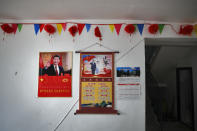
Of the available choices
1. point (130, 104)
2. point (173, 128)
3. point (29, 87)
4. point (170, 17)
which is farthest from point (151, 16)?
point (173, 128)

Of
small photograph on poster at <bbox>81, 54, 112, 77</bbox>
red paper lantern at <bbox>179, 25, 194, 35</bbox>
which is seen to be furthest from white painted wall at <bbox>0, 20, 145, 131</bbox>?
red paper lantern at <bbox>179, 25, 194, 35</bbox>

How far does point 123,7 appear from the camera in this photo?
1.46 m

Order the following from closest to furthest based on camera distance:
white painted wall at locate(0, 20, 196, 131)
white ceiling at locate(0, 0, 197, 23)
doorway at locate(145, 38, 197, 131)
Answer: white ceiling at locate(0, 0, 197, 23) < white painted wall at locate(0, 20, 196, 131) < doorway at locate(145, 38, 197, 131)

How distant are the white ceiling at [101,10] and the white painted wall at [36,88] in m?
0.21

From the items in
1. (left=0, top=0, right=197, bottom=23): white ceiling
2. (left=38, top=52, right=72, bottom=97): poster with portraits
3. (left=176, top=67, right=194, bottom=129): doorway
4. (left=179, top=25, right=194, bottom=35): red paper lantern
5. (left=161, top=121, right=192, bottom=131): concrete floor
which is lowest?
(left=161, top=121, right=192, bottom=131): concrete floor

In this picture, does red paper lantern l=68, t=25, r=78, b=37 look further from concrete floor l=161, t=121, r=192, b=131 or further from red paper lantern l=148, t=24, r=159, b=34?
concrete floor l=161, t=121, r=192, b=131

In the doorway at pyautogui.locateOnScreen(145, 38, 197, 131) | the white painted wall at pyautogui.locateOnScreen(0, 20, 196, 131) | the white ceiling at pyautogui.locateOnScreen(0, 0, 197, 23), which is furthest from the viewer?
the doorway at pyautogui.locateOnScreen(145, 38, 197, 131)

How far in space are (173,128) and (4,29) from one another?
4587mm

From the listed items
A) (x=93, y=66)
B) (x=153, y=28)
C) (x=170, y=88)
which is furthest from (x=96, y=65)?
(x=170, y=88)

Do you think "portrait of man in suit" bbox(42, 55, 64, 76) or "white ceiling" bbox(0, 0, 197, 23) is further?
"portrait of man in suit" bbox(42, 55, 64, 76)

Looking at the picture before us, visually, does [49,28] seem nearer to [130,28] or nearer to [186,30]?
[130,28]

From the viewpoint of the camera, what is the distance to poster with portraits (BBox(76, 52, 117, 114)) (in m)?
1.69

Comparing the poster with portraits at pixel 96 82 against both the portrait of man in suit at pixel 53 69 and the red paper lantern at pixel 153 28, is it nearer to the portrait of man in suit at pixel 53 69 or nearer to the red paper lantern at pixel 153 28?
the portrait of man in suit at pixel 53 69

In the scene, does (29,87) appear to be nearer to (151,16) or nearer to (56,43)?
(56,43)
